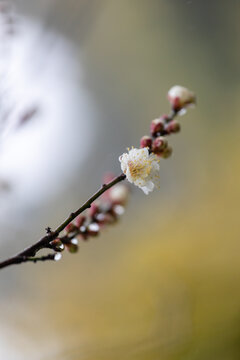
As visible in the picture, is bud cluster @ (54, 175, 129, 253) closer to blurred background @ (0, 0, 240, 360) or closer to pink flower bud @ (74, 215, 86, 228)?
pink flower bud @ (74, 215, 86, 228)

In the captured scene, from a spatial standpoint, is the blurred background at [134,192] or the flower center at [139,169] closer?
the flower center at [139,169]

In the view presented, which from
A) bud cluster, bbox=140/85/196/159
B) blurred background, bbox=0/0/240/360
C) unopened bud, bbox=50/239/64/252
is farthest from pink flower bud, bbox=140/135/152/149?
blurred background, bbox=0/0/240/360

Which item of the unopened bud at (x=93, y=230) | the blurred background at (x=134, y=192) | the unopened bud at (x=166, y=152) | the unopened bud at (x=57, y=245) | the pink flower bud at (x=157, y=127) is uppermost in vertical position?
the blurred background at (x=134, y=192)

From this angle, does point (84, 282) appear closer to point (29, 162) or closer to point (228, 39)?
point (29, 162)

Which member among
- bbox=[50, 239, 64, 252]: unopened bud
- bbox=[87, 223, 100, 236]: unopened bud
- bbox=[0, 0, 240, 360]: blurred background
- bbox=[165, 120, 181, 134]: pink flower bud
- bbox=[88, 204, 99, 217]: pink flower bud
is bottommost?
bbox=[50, 239, 64, 252]: unopened bud

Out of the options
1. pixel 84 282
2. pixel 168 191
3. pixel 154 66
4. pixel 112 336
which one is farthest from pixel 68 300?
pixel 154 66

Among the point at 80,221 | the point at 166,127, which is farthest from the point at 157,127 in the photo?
the point at 80,221

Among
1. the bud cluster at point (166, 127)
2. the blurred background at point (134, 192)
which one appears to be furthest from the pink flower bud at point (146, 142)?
the blurred background at point (134, 192)

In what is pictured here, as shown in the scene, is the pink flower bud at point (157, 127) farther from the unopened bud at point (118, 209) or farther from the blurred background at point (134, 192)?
the blurred background at point (134, 192)
